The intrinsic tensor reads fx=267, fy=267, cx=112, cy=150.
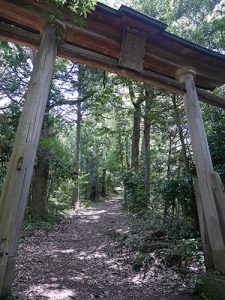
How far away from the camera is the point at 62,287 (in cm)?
470

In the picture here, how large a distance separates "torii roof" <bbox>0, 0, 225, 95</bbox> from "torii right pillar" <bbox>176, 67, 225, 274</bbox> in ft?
3.07

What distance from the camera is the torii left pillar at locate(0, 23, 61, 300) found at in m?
3.21

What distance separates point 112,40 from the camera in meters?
5.18

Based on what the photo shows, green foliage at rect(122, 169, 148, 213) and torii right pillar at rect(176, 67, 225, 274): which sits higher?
green foliage at rect(122, 169, 148, 213)

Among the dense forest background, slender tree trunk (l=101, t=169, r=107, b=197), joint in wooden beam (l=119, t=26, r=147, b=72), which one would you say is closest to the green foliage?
the dense forest background

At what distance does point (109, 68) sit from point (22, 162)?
268 centimetres

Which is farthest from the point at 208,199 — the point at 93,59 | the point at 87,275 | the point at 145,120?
the point at 145,120

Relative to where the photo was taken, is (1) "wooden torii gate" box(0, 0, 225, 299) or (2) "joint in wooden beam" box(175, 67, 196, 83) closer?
(1) "wooden torii gate" box(0, 0, 225, 299)

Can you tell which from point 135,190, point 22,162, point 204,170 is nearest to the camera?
point 22,162

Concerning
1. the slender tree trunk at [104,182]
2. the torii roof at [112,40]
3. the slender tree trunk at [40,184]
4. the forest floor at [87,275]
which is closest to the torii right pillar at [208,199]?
the forest floor at [87,275]

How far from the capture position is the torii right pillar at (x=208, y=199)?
4641mm

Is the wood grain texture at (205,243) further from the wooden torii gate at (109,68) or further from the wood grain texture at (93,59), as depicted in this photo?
the wood grain texture at (93,59)

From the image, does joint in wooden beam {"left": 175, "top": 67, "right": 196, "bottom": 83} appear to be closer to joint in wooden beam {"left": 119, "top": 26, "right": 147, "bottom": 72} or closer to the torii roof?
the torii roof

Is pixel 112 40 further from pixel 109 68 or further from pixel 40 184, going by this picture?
pixel 40 184
